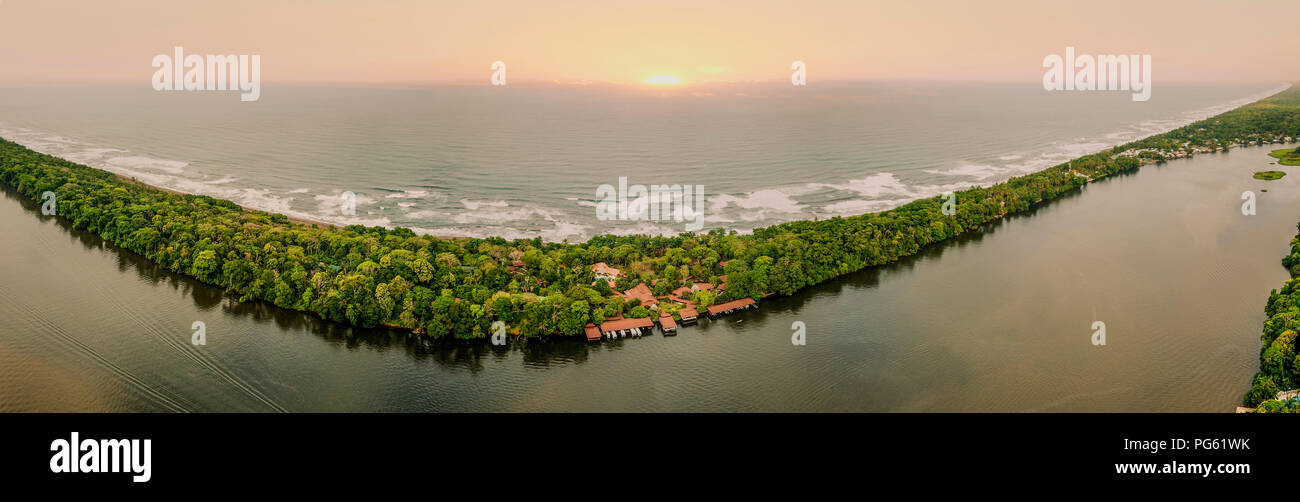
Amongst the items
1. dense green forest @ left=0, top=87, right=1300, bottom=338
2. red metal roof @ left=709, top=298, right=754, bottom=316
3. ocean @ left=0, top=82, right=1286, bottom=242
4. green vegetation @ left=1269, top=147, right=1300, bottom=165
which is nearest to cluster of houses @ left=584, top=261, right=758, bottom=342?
red metal roof @ left=709, top=298, right=754, bottom=316

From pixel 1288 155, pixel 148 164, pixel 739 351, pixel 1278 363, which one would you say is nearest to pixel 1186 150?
pixel 1288 155

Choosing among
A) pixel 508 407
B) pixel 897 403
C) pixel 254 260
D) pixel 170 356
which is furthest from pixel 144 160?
pixel 897 403

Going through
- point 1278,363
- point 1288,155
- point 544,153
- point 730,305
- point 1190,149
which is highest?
point 1190,149

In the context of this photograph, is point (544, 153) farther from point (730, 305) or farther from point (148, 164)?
point (730, 305)

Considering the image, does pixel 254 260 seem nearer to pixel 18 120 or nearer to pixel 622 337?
pixel 622 337

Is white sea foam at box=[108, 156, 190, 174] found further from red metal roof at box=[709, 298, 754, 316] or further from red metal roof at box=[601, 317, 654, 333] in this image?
red metal roof at box=[709, 298, 754, 316]

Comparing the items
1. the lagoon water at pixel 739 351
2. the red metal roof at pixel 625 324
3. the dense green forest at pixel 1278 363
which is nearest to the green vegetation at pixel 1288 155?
the lagoon water at pixel 739 351

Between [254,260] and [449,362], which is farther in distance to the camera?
[254,260]
